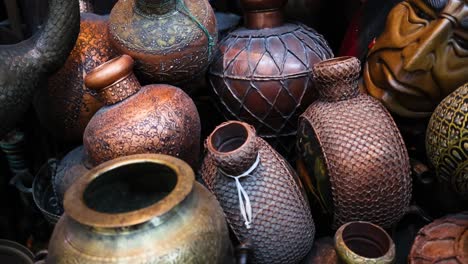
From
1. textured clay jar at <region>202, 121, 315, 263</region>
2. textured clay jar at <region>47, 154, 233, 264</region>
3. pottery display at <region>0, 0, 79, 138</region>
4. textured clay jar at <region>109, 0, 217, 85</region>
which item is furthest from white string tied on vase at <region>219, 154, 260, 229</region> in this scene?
pottery display at <region>0, 0, 79, 138</region>

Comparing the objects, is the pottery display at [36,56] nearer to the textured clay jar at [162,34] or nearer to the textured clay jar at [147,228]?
the textured clay jar at [162,34]

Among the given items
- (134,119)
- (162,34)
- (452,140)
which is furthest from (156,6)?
(452,140)

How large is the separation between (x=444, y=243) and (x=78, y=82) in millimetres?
1242

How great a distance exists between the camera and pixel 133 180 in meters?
1.02

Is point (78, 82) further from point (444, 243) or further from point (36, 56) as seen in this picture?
point (444, 243)

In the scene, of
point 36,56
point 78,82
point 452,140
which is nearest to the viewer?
point 452,140

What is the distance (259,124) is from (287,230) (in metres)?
0.54

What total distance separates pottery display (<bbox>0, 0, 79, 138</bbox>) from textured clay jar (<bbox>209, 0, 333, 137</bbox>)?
535mm

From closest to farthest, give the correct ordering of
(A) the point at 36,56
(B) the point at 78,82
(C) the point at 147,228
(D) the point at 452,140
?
(C) the point at 147,228, (D) the point at 452,140, (A) the point at 36,56, (B) the point at 78,82

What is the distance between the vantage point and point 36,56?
129 cm

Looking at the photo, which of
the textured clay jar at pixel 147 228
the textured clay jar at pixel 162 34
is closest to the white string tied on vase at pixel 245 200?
the textured clay jar at pixel 147 228

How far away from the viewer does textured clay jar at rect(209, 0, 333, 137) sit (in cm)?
150

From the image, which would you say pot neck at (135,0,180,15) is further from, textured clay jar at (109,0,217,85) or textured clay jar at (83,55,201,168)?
textured clay jar at (83,55,201,168)

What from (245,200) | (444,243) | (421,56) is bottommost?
(444,243)
